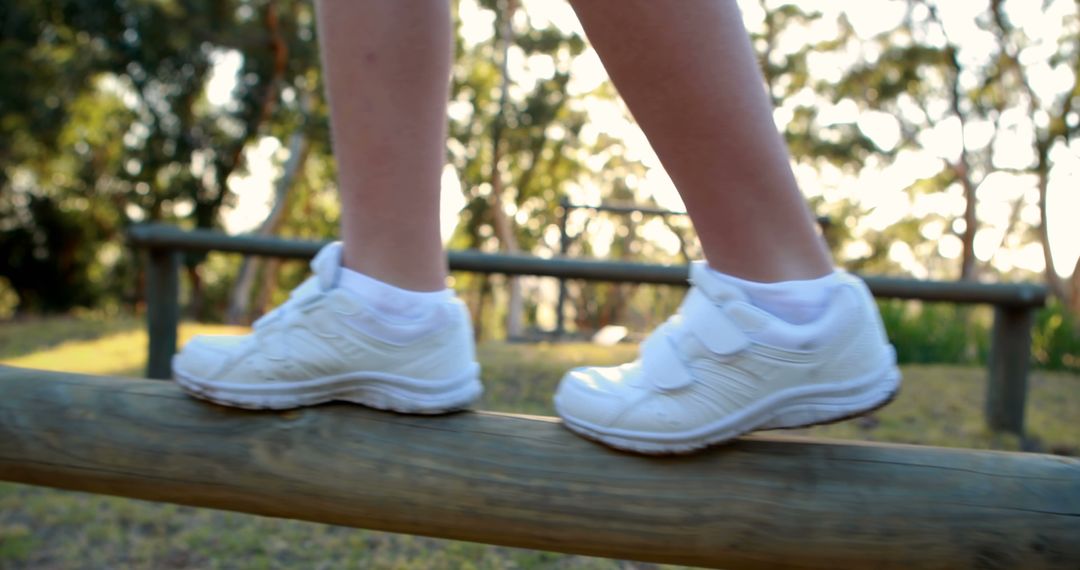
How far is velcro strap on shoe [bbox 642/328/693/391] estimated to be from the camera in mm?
775

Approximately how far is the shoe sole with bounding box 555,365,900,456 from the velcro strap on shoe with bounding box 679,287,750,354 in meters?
0.06

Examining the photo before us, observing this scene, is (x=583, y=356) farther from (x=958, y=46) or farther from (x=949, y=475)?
(x=958, y=46)

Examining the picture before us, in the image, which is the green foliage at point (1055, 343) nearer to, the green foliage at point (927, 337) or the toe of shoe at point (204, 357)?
the green foliage at point (927, 337)

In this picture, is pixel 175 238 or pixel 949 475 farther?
pixel 175 238

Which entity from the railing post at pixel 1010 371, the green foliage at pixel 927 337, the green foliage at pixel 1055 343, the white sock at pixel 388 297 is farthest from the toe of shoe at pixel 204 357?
the green foliage at pixel 1055 343

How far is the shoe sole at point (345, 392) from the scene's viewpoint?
0.86 meters

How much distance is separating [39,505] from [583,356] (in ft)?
7.64

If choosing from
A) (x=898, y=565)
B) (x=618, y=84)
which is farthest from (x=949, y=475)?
(x=618, y=84)

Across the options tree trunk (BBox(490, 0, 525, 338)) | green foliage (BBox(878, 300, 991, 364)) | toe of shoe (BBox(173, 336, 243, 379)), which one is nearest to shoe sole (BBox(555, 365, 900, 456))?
toe of shoe (BBox(173, 336, 243, 379))

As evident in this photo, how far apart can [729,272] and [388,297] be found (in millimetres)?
371

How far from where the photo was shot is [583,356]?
12.0 feet

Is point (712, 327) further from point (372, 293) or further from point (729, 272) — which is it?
point (372, 293)

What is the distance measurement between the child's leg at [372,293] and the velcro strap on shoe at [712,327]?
10.7 inches

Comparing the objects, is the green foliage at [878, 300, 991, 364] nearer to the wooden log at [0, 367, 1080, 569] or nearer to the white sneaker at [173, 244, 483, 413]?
the wooden log at [0, 367, 1080, 569]
